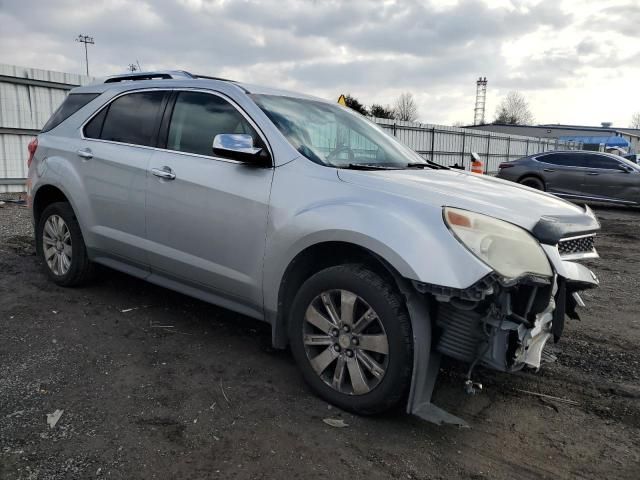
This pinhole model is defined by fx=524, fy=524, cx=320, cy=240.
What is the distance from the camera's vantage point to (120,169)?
4.00 meters

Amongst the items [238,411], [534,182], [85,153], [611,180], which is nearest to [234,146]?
[238,411]

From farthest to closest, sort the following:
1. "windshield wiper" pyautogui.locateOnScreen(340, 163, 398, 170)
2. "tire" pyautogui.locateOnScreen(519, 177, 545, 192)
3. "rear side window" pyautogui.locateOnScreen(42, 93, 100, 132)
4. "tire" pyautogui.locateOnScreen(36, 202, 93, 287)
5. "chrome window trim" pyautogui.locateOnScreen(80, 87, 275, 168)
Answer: "tire" pyautogui.locateOnScreen(519, 177, 545, 192), "rear side window" pyautogui.locateOnScreen(42, 93, 100, 132), "tire" pyautogui.locateOnScreen(36, 202, 93, 287), "chrome window trim" pyautogui.locateOnScreen(80, 87, 275, 168), "windshield wiper" pyautogui.locateOnScreen(340, 163, 398, 170)

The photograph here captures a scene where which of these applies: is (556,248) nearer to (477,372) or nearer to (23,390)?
(477,372)

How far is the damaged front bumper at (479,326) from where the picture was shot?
98.3 inches

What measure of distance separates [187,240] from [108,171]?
1100 mm

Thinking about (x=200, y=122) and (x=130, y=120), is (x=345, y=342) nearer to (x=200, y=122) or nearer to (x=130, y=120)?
(x=200, y=122)

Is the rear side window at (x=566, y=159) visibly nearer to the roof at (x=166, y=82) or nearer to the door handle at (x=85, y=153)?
the roof at (x=166, y=82)

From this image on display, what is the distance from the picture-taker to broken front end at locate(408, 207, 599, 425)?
2455 mm

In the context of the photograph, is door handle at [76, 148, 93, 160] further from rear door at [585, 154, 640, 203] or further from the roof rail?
rear door at [585, 154, 640, 203]

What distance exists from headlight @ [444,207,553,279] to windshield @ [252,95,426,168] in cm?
93

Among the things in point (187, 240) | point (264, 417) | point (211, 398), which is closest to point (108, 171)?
point (187, 240)

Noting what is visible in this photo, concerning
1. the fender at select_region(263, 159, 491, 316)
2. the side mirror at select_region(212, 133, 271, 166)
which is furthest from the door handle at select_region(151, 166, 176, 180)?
the fender at select_region(263, 159, 491, 316)

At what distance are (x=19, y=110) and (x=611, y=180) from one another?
1439 centimetres

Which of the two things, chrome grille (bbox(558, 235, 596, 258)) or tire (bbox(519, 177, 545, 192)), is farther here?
tire (bbox(519, 177, 545, 192))
